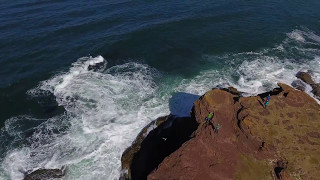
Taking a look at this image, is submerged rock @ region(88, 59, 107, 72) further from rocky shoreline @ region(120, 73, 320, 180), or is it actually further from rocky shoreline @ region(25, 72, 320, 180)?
rocky shoreline @ region(120, 73, 320, 180)

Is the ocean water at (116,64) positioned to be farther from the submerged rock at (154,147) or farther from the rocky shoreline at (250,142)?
the rocky shoreline at (250,142)

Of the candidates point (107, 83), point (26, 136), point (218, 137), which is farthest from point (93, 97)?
point (218, 137)

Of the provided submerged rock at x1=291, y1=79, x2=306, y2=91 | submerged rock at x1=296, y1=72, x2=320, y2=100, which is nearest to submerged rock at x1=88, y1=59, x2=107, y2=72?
submerged rock at x1=291, y1=79, x2=306, y2=91

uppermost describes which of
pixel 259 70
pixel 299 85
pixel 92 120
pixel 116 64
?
pixel 116 64

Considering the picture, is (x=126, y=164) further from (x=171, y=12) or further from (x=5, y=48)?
(x=171, y=12)

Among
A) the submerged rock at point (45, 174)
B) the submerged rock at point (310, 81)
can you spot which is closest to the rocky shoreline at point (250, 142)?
the submerged rock at point (45, 174)

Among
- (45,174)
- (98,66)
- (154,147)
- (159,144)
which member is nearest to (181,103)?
(159,144)

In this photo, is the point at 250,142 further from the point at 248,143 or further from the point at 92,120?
the point at 92,120
